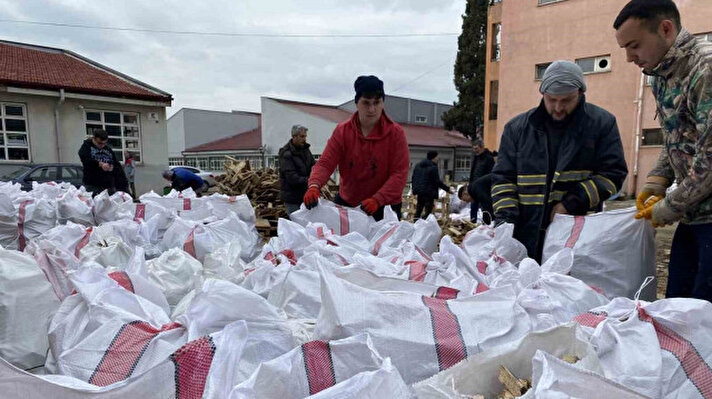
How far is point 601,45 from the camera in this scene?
531 inches

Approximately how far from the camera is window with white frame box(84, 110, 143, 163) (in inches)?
548

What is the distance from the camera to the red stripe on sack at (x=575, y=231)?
5.85 feet

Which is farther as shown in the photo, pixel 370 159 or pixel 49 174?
pixel 49 174

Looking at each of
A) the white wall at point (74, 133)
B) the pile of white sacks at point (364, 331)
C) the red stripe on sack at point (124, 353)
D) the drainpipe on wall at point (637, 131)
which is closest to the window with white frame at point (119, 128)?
the white wall at point (74, 133)

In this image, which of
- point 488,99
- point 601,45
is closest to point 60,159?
point 488,99

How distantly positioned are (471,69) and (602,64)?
955 centimetres

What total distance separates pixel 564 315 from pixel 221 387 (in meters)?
0.95

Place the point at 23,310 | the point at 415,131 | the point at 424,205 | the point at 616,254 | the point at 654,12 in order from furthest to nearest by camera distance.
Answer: the point at 415,131
the point at 424,205
the point at 616,254
the point at 654,12
the point at 23,310

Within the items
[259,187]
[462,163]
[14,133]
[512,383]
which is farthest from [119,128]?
[462,163]

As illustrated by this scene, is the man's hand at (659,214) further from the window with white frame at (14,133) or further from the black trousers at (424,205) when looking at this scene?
the window with white frame at (14,133)

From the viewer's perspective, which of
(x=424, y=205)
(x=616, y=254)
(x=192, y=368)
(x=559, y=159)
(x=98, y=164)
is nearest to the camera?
(x=192, y=368)

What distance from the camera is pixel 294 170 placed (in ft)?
13.9

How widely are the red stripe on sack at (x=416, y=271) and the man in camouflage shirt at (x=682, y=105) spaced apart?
914 millimetres

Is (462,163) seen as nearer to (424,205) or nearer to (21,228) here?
(424,205)
